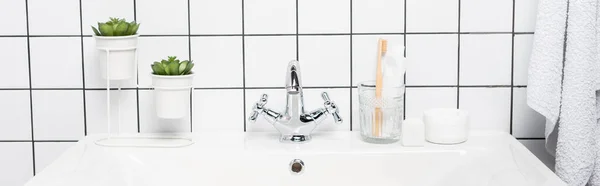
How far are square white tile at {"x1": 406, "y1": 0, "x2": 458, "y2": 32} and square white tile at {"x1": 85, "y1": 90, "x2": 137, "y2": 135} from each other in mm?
635

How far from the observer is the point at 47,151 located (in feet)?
6.30

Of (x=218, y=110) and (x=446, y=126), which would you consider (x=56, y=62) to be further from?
(x=446, y=126)

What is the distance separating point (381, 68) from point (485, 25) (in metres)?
0.26

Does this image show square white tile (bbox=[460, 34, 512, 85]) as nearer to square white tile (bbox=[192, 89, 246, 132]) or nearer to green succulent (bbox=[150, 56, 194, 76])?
square white tile (bbox=[192, 89, 246, 132])

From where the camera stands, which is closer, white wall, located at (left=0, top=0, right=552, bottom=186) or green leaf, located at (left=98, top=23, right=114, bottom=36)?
green leaf, located at (left=98, top=23, right=114, bottom=36)

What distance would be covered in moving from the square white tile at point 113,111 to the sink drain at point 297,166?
390mm

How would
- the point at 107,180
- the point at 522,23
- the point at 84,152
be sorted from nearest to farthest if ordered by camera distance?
the point at 107,180, the point at 84,152, the point at 522,23

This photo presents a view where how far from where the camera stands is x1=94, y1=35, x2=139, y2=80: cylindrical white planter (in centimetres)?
174

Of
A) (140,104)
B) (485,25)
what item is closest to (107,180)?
(140,104)

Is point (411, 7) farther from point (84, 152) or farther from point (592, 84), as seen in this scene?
point (84, 152)

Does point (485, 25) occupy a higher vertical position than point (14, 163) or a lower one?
higher

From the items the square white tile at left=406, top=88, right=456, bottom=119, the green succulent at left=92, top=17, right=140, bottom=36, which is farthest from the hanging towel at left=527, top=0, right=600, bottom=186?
the green succulent at left=92, top=17, right=140, bottom=36

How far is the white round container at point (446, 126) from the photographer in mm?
1783

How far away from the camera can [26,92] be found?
1886mm
